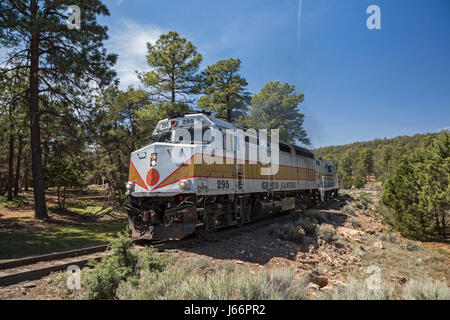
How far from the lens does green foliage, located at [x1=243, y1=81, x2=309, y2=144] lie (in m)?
39.4

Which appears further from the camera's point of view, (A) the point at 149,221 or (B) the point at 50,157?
(B) the point at 50,157

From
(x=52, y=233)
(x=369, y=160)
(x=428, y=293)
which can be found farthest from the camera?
(x=369, y=160)

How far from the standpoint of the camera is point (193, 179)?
7.48m

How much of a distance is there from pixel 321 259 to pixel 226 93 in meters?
21.8

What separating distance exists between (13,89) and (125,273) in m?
14.2

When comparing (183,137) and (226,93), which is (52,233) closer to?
(183,137)

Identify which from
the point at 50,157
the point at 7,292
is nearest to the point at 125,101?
the point at 50,157

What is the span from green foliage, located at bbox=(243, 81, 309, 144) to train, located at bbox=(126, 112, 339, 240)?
28680 mm

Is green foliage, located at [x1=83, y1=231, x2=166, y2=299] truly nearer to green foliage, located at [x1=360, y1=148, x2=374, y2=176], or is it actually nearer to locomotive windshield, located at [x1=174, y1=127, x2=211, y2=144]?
locomotive windshield, located at [x1=174, y1=127, x2=211, y2=144]

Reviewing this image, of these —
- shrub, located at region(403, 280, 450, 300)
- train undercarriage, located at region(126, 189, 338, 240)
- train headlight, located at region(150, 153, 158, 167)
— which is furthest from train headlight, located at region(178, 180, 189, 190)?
shrub, located at region(403, 280, 450, 300)

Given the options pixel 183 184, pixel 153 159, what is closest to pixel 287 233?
pixel 183 184

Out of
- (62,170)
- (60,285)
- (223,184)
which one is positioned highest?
(62,170)
